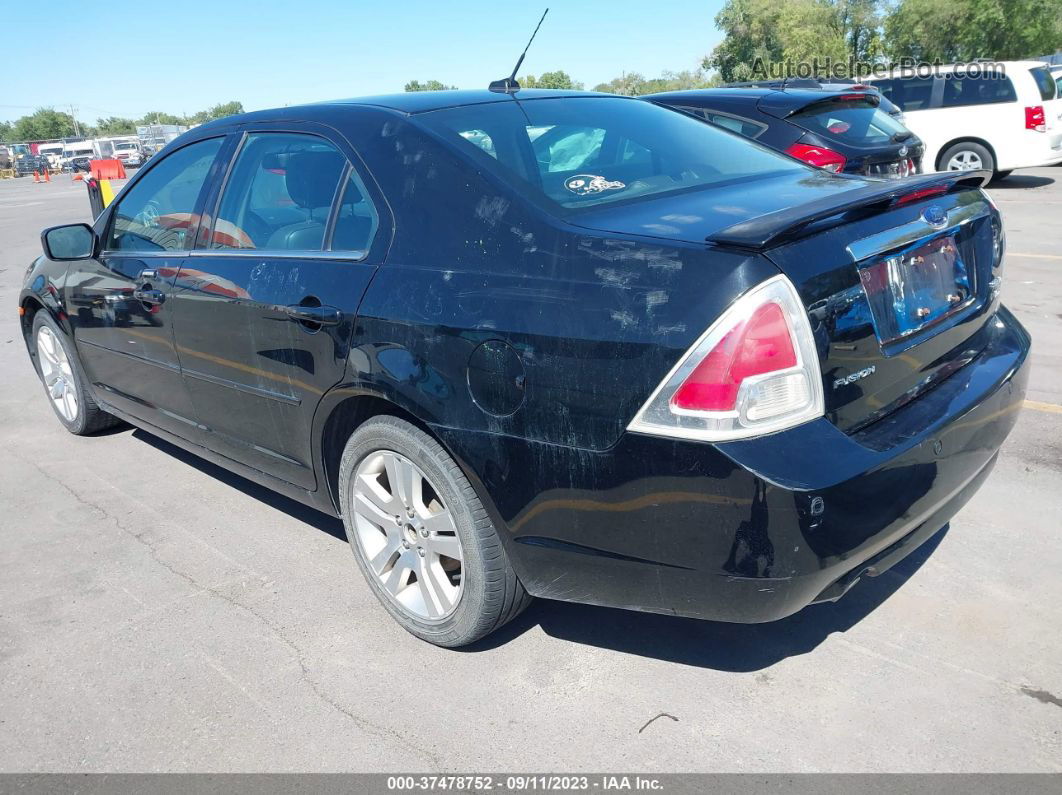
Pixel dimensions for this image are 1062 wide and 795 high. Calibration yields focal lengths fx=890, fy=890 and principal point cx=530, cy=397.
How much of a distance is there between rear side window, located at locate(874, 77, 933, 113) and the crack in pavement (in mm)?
13328

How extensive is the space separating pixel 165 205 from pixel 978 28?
→ 179 feet

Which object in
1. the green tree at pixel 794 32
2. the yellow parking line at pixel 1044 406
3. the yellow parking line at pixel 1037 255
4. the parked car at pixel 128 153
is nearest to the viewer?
the yellow parking line at pixel 1044 406

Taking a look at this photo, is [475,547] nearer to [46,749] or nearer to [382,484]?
[382,484]

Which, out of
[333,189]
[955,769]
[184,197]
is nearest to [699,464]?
[955,769]

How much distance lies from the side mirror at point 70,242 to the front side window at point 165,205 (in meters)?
0.10

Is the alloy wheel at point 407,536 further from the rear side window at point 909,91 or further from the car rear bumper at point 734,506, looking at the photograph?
the rear side window at point 909,91

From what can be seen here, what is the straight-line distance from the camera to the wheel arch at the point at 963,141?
44.0ft

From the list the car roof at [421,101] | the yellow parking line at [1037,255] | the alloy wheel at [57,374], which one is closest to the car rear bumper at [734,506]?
the car roof at [421,101]

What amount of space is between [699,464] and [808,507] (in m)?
0.27

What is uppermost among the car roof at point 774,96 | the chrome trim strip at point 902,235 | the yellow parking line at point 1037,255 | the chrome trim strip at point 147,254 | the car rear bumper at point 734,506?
the car roof at point 774,96

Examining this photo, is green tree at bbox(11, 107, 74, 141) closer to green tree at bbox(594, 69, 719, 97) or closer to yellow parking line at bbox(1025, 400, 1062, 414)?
green tree at bbox(594, 69, 719, 97)

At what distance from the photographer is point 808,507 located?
2062mm

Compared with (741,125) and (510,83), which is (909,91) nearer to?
(741,125)

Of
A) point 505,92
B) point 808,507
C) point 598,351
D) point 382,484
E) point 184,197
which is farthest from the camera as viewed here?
point 184,197
